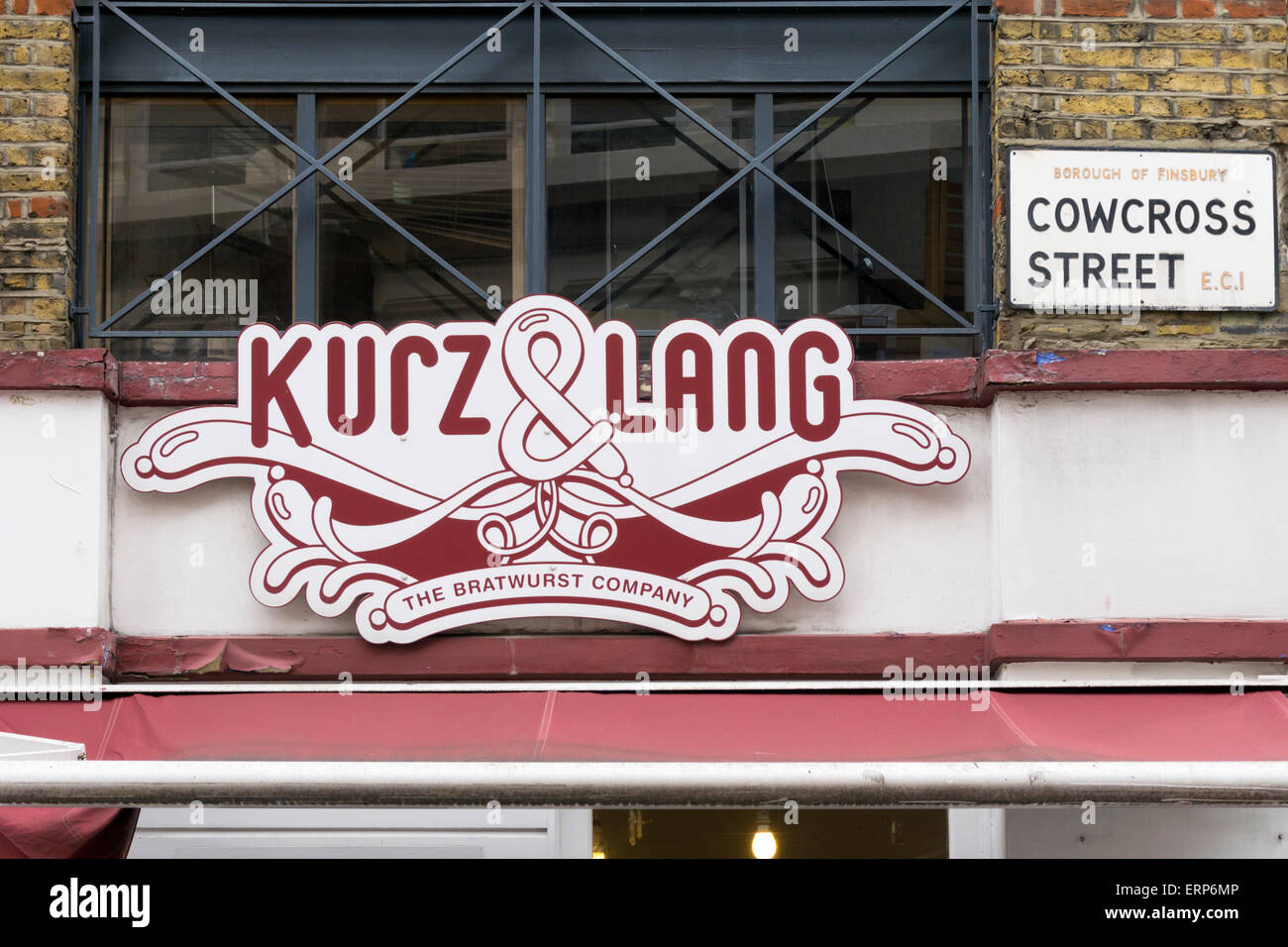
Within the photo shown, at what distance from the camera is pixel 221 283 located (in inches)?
300

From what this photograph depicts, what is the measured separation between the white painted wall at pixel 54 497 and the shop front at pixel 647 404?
2 cm

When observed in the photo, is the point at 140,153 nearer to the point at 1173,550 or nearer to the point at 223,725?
the point at 223,725

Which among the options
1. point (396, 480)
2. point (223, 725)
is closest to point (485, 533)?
point (396, 480)

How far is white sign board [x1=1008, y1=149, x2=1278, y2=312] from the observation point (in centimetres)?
728

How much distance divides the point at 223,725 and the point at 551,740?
1.37 metres

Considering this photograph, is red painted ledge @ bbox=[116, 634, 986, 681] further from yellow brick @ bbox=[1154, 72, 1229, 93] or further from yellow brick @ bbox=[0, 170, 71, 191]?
yellow brick @ bbox=[1154, 72, 1229, 93]

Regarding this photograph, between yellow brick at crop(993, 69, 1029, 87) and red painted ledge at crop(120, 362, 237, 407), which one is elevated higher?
yellow brick at crop(993, 69, 1029, 87)

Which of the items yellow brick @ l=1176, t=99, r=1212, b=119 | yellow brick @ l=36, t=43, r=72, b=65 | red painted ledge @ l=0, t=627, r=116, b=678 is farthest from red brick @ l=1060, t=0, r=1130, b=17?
red painted ledge @ l=0, t=627, r=116, b=678

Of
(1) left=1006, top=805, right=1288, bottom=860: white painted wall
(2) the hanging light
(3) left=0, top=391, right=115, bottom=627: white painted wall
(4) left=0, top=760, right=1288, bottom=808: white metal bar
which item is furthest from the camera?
(2) the hanging light

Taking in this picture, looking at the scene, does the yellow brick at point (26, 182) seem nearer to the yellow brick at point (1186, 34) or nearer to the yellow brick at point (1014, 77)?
the yellow brick at point (1014, 77)

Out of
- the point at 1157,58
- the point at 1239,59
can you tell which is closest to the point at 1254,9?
the point at 1239,59

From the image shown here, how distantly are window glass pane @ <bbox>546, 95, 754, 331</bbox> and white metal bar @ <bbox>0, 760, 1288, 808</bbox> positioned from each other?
124 inches

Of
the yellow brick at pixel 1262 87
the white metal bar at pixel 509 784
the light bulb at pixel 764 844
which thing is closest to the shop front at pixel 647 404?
the yellow brick at pixel 1262 87
